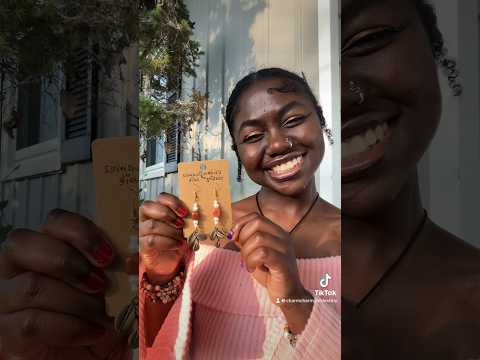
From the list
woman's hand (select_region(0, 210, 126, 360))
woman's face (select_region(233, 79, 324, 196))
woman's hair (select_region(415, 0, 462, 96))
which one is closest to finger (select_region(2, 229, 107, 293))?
woman's hand (select_region(0, 210, 126, 360))

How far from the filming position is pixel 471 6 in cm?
204

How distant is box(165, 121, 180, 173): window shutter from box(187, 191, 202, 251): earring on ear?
127 mm

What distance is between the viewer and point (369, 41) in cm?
197

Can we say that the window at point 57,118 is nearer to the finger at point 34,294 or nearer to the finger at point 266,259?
the finger at point 34,294

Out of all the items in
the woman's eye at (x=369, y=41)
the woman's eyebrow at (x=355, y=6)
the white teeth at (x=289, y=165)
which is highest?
the woman's eyebrow at (x=355, y=6)

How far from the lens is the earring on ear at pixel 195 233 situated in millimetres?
1694

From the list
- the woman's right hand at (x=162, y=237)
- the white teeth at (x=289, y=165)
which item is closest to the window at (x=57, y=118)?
the woman's right hand at (x=162, y=237)

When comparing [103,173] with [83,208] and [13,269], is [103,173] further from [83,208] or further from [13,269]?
[13,269]

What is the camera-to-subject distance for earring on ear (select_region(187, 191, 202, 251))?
5.56ft

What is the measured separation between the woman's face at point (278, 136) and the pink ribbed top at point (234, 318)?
26cm

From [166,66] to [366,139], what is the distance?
2.55ft

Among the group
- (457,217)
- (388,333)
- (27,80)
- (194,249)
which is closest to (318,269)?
(194,249)

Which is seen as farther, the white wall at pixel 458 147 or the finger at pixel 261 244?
the white wall at pixel 458 147

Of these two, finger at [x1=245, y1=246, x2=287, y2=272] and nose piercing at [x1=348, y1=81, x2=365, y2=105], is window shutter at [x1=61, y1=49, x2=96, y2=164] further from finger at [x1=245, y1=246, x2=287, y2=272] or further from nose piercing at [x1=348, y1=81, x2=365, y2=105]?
nose piercing at [x1=348, y1=81, x2=365, y2=105]
